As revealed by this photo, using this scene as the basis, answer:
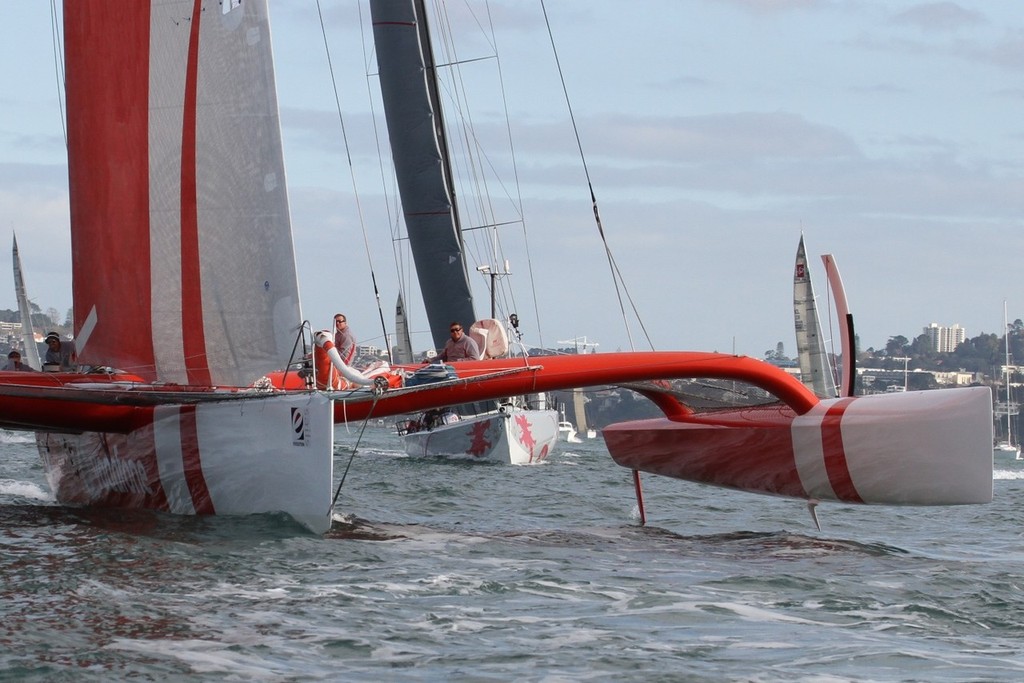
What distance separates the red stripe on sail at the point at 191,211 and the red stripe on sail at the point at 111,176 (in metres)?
0.24

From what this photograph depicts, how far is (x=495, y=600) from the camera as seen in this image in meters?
4.99

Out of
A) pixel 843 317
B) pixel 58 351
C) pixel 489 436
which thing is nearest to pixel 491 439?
pixel 489 436

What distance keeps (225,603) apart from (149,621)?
1.33 ft

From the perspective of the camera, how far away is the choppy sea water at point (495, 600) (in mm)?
3934

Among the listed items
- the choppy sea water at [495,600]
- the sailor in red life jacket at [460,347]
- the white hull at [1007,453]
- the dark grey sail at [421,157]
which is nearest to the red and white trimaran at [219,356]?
the choppy sea water at [495,600]

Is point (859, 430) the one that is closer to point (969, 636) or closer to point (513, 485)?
point (969, 636)

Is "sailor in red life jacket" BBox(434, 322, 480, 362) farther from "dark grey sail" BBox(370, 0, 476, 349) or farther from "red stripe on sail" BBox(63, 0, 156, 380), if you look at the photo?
"dark grey sail" BBox(370, 0, 476, 349)

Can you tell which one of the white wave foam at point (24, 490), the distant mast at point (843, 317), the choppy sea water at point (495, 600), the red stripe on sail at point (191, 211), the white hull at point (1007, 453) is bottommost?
the white hull at point (1007, 453)

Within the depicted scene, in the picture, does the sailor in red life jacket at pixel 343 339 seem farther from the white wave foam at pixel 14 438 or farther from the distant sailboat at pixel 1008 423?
the distant sailboat at pixel 1008 423

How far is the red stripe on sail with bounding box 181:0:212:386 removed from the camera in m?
6.89

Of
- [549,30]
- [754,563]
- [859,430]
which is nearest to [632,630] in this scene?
[754,563]

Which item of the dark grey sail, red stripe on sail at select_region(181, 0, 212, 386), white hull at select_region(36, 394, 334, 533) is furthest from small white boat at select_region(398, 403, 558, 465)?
red stripe on sail at select_region(181, 0, 212, 386)

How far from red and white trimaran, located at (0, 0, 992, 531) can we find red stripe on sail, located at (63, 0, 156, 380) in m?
0.01

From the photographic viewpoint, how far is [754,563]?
6.30m
